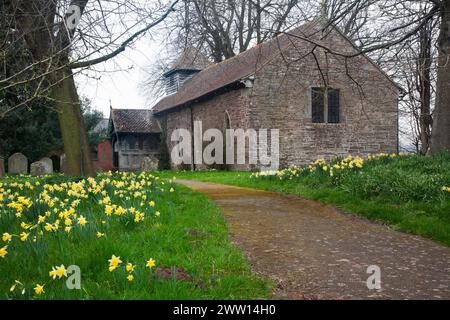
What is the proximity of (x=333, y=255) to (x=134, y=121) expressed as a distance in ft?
104

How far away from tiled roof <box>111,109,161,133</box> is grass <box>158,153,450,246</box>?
Result: 954 inches

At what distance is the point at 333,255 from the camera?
4.81m

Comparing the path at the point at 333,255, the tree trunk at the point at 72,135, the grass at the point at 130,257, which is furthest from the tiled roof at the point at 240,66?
the grass at the point at 130,257

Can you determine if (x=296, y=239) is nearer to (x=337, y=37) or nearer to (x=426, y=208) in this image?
(x=426, y=208)

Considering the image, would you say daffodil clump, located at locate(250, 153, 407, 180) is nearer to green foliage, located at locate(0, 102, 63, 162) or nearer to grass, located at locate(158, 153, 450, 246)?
grass, located at locate(158, 153, 450, 246)

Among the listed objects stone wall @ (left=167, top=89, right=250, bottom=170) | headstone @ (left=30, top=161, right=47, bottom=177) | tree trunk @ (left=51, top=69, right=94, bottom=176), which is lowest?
headstone @ (left=30, top=161, right=47, bottom=177)

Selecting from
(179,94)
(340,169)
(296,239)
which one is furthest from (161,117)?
(296,239)

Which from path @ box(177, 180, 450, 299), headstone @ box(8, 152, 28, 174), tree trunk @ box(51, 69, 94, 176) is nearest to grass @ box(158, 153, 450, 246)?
path @ box(177, 180, 450, 299)

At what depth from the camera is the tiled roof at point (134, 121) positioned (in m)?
34.4

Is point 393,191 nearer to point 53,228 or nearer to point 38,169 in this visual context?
point 53,228

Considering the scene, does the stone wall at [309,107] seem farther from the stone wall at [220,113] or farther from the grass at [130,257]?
the grass at [130,257]

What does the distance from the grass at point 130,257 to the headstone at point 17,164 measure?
16463 millimetres

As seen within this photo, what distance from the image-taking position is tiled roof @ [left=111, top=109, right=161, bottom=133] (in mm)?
34375
